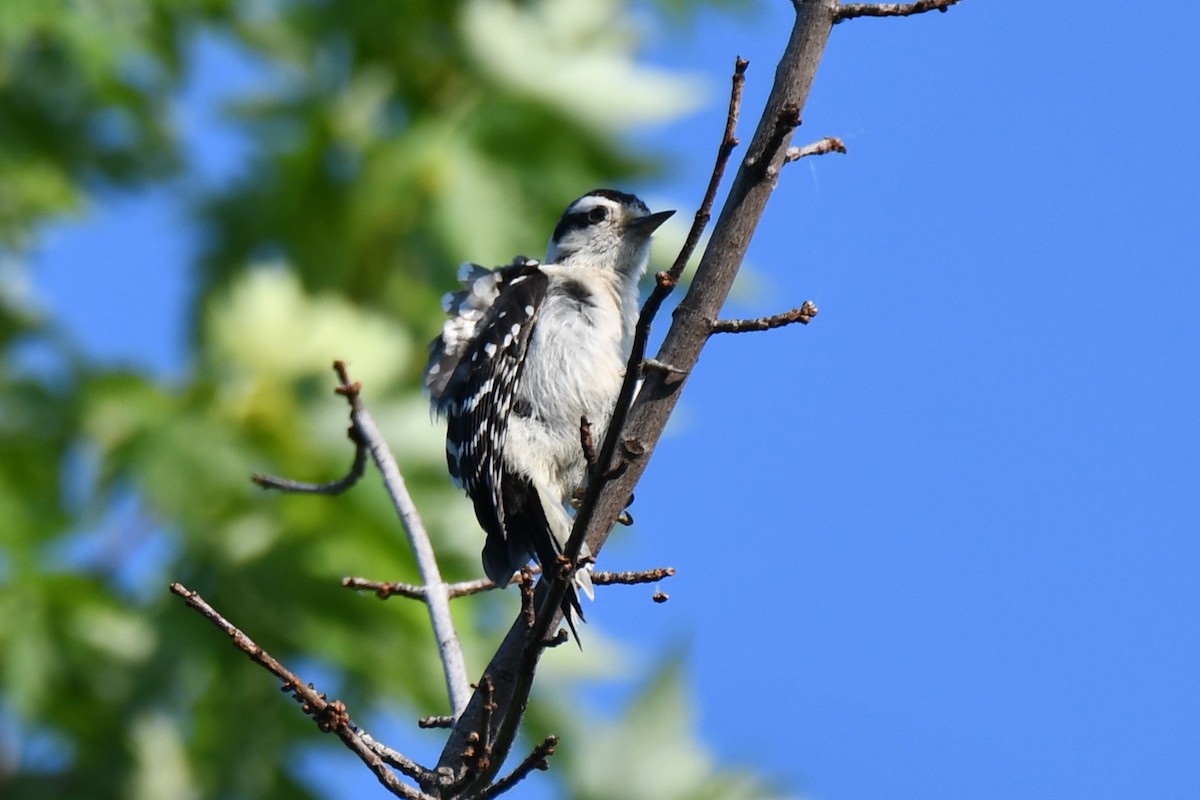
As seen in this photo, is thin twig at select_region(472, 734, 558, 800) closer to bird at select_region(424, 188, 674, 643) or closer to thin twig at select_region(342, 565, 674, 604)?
thin twig at select_region(342, 565, 674, 604)

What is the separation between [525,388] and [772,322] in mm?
1345

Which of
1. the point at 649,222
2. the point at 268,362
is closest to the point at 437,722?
the point at 649,222

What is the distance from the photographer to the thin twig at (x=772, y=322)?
9.30ft

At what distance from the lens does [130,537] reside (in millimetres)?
8328

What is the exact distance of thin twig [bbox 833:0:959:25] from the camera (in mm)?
2812

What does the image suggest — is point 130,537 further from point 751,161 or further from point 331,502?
point 751,161

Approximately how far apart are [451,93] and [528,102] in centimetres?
96

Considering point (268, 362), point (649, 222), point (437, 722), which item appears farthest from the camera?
point (268, 362)

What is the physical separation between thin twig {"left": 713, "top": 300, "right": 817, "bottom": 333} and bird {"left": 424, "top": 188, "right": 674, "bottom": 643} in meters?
0.81

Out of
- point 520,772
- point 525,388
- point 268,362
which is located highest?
point 268,362

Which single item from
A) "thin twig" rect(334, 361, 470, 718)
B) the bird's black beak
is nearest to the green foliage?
the bird's black beak

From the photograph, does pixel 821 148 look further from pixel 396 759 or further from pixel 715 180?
pixel 396 759

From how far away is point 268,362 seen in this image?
7590 mm

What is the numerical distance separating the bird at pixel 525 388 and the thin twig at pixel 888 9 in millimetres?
1258
